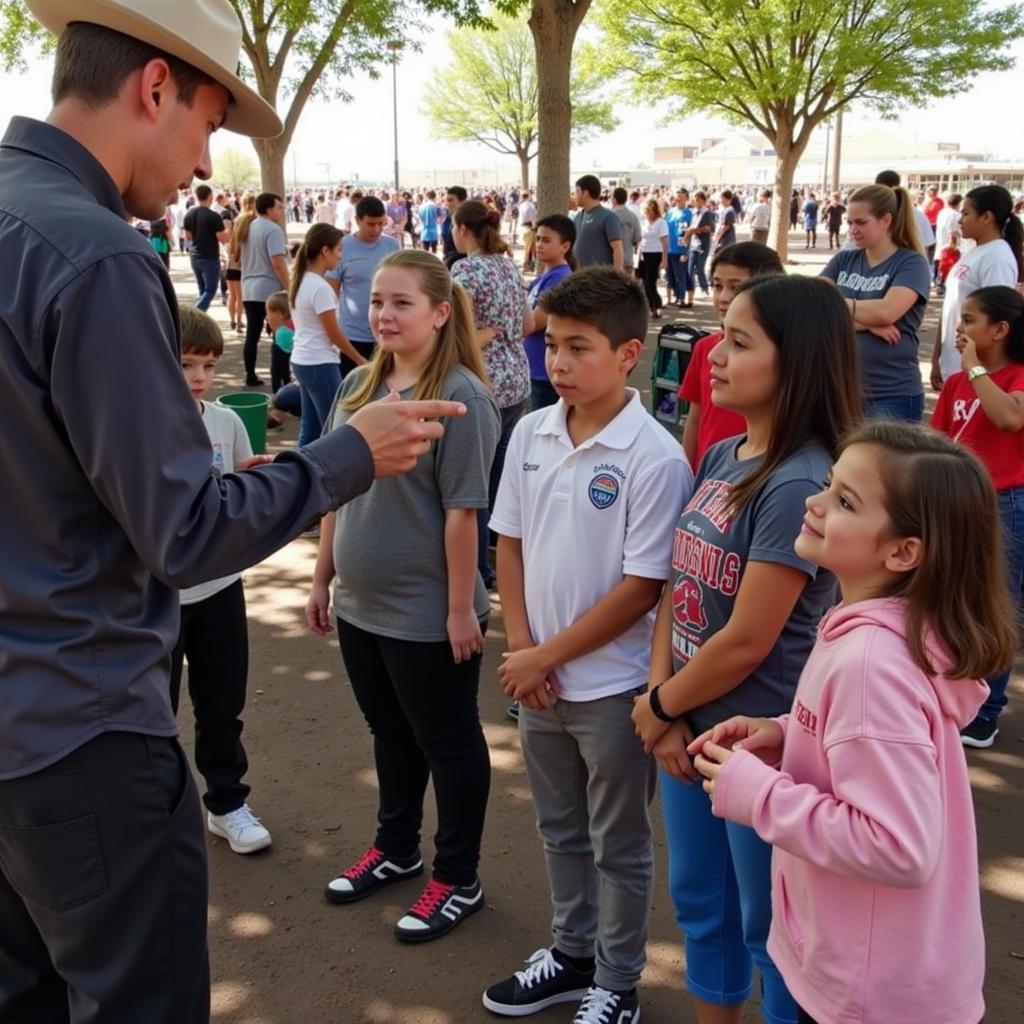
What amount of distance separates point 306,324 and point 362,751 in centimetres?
403

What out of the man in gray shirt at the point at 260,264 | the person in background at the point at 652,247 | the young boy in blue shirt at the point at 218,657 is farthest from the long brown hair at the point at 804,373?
the person in background at the point at 652,247

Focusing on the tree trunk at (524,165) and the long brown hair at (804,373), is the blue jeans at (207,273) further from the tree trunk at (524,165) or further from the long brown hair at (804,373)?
the tree trunk at (524,165)

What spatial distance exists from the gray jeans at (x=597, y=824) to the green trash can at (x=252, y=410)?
3710 millimetres

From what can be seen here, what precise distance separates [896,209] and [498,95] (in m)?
51.7

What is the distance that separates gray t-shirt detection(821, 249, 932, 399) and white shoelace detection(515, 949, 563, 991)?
317 cm

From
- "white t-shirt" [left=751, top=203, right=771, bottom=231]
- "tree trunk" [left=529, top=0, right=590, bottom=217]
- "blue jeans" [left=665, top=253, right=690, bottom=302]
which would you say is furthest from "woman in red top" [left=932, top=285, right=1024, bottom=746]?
"white t-shirt" [left=751, top=203, right=771, bottom=231]

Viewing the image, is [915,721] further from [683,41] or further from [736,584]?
[683,41]

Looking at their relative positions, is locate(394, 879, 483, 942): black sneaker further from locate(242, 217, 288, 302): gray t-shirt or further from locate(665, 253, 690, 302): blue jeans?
locate(665, 253, 690, 302): blue jeans

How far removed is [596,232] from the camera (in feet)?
35.2

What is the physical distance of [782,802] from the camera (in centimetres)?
168

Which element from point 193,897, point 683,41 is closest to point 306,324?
point 193,897

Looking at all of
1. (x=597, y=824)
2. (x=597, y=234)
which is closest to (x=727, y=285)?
(x=597, y=824)

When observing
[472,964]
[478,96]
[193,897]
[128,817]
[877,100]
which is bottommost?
[472,964]

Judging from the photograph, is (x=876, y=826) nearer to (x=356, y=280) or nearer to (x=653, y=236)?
(x=356, y=280)
